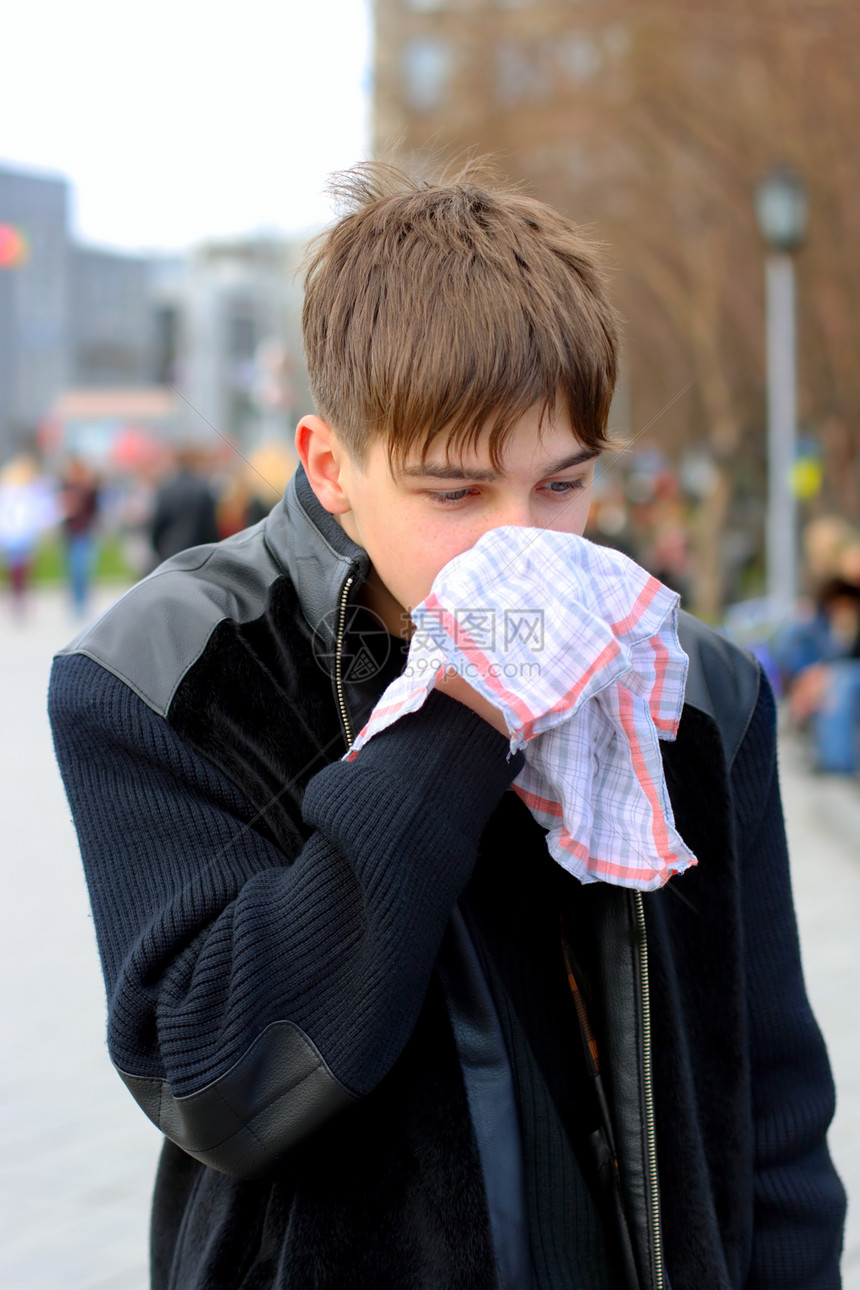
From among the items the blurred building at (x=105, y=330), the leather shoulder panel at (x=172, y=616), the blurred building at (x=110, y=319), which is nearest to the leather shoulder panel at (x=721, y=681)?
the leather shoulder panel at (x=172, y=616)

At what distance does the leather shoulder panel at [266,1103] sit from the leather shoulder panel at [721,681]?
2.06 ft

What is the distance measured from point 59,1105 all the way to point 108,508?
36658 millimetres

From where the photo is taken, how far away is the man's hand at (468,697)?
4.49 feet

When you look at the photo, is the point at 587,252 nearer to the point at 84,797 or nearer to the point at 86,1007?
the point at 84,797

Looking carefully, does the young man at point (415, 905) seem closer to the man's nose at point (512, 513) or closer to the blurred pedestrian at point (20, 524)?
the man's nose at point (512, 513)

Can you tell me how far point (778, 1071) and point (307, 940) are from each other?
2.27 feet

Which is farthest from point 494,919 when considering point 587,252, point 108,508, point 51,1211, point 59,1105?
point 108,508

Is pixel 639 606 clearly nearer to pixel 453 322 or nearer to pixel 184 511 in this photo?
pixel 453 322

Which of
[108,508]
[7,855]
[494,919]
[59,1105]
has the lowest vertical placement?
[108,508]

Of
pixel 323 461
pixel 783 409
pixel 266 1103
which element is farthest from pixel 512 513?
pixel 783 409

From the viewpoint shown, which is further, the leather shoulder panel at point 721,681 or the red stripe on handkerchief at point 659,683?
the leather shoulder panel at point 721,681

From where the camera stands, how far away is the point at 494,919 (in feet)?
5.06

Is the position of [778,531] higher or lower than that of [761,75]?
lower

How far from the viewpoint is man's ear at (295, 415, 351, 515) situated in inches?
62.6
